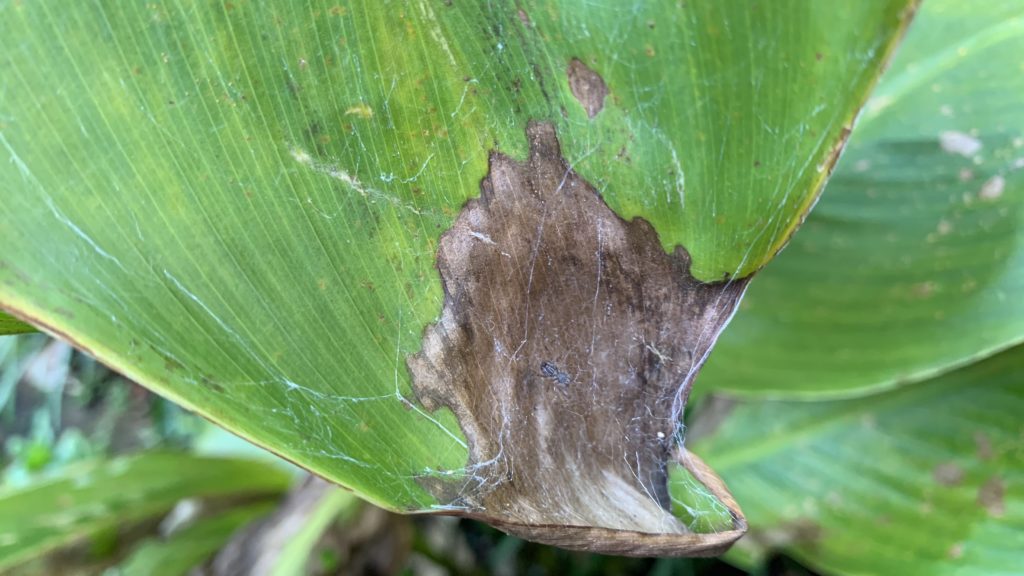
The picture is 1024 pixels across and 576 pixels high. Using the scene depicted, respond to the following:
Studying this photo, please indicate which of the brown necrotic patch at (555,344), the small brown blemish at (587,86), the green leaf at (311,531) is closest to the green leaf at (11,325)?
the brown necrotic patch at (555,344)

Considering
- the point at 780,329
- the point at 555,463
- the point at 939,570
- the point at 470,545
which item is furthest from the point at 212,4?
the point at 470,545

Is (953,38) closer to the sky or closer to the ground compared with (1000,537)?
closer to the sky

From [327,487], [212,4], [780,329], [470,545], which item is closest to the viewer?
[212,4]

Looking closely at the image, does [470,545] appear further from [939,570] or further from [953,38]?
[953,38]

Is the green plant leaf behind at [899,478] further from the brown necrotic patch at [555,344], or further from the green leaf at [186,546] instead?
the green leaf at [186,546]

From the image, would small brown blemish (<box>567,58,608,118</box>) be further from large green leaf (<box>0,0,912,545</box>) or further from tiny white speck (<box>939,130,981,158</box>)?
tiny white speck (<box>939,130,981,158</box>)

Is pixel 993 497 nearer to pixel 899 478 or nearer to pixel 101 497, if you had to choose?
pixel 899 478

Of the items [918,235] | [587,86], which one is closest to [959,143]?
[918,235]
